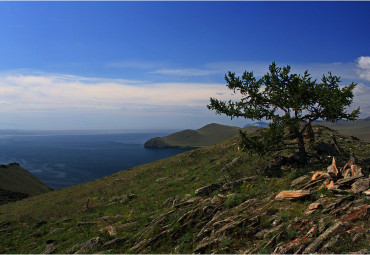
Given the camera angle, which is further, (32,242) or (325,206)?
(32,242)

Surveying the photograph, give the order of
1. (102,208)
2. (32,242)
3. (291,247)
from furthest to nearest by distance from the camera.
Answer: (102,208)
(32,242)
(291,247)

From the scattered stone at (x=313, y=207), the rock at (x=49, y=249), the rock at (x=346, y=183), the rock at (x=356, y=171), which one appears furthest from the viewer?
the rock at (x=49, y=249)

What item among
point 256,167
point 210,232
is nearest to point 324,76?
point 256,167

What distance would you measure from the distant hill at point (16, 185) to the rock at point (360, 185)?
6332cm

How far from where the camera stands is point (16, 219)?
79.8 feet

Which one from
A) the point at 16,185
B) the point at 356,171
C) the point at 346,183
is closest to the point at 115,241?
the point at 346,183

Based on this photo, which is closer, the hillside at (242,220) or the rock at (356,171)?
the hillside at (242,220)

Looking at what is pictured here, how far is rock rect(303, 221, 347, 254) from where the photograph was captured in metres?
7.93

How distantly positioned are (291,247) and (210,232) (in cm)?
429

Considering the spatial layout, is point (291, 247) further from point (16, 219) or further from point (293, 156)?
point (16, 219)

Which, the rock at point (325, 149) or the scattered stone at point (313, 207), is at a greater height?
the rock at point (325, 149)

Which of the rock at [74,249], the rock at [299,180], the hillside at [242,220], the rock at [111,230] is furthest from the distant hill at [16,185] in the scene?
the rock at [299,180]

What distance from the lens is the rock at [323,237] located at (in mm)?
7931

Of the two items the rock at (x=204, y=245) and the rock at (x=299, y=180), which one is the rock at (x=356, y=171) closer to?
the rock at (x=299, y=180)
